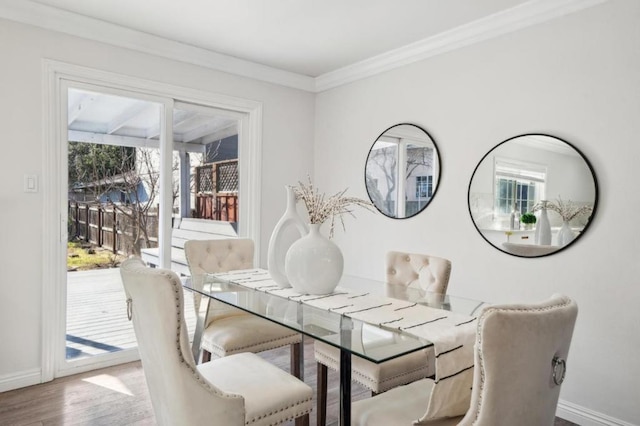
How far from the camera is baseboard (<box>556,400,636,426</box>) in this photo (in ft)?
Result: 7.50

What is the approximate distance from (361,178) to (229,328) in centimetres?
188

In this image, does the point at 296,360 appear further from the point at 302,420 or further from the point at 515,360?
the point at 515,360

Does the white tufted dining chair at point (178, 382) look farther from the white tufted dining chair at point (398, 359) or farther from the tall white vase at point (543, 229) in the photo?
the tall white vase at point (543, 229)

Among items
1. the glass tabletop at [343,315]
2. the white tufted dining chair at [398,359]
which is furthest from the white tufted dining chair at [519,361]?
the white tufted dining chair at [398,359]

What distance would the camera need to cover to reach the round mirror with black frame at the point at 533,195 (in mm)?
2400

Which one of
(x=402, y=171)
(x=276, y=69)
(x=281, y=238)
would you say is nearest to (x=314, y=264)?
(x=281, y=238)

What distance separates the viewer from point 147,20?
2.88 meters

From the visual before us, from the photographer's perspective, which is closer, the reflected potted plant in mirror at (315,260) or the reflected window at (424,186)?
the reflected potted plant in mirror at (315,260)

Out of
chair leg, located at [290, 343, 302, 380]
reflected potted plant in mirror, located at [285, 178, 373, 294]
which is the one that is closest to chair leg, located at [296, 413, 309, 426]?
reflected potted plant in mirror, located at [285, 178, 373, 294]

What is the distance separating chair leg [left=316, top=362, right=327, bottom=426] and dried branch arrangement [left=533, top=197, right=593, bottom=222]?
162 cm

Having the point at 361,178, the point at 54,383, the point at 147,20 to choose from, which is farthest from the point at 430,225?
the point at 54,383

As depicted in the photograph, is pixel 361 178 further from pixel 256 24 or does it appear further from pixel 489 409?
pixel 489 409

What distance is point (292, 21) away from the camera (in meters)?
2.87

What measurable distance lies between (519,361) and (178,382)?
1008mm
